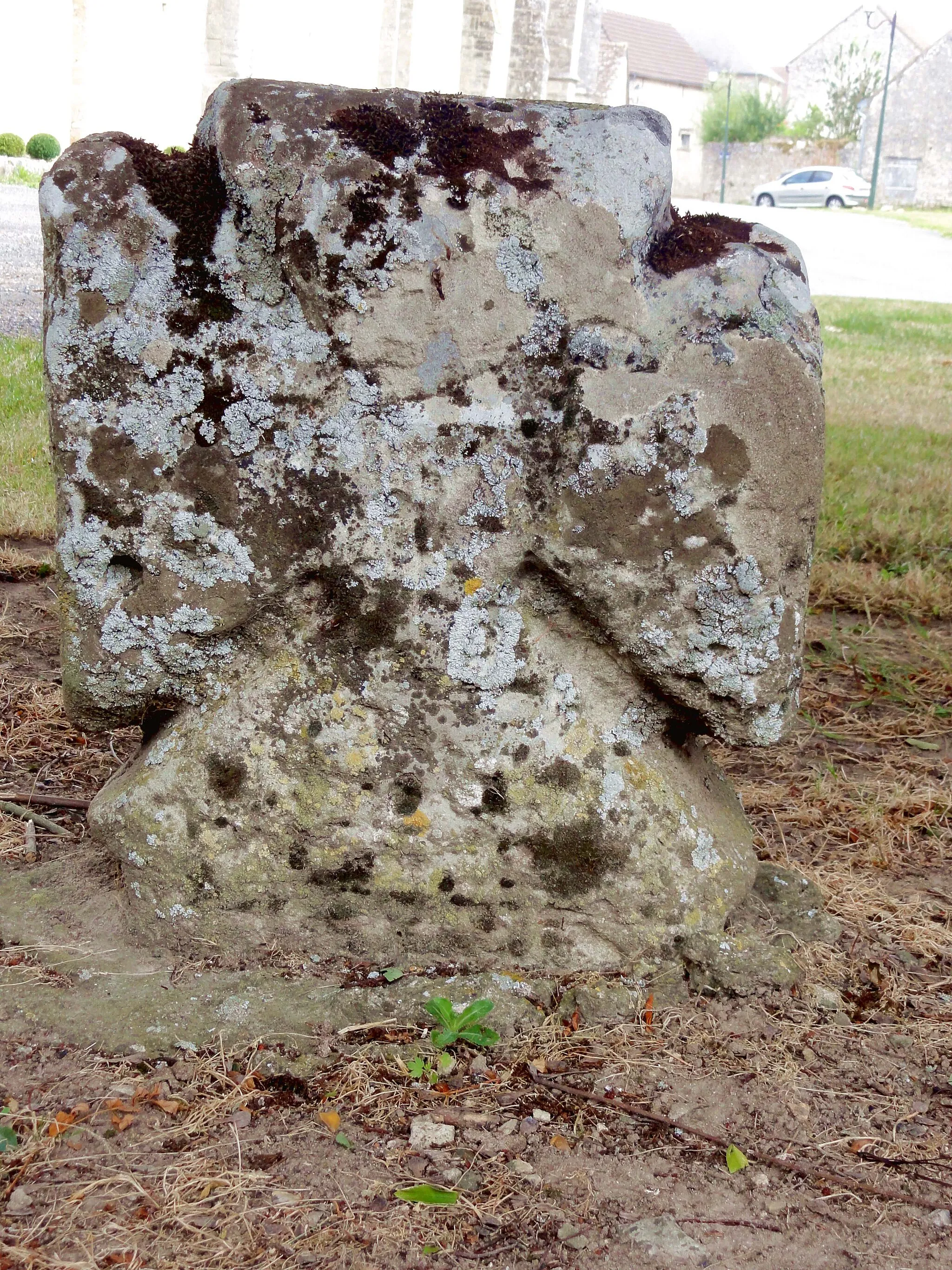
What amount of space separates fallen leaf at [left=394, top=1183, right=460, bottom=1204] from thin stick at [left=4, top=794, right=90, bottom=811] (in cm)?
149

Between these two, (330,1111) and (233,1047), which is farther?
(233,1047)

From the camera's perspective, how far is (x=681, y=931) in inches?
92.4

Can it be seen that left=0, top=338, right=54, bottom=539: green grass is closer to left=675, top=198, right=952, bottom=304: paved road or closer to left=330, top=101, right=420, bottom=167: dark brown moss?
left=330, top=101, right=420, bottom=167: dark brown moss

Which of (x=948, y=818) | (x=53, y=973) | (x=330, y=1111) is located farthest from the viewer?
(x=948, y=818)

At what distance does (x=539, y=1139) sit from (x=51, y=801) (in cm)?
161

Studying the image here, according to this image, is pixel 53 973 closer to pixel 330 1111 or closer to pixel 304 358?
pixel 330 1111

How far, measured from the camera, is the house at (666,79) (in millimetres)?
48188

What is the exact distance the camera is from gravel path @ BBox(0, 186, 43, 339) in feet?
26.2

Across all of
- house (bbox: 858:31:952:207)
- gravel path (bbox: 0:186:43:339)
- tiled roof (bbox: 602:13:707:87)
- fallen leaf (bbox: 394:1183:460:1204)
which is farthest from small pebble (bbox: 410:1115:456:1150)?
tiled roof (bbox: 602:13:707:87)

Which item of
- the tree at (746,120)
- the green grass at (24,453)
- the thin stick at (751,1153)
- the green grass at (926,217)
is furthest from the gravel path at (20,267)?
the tree at (746,120)

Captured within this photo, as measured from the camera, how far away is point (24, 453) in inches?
212

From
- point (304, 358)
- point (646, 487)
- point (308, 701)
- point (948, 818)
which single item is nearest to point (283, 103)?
point (304, 358)

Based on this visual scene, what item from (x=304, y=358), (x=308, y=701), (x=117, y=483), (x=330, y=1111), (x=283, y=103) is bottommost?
(x=330, y=1111)

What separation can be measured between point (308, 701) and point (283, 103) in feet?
3.85
